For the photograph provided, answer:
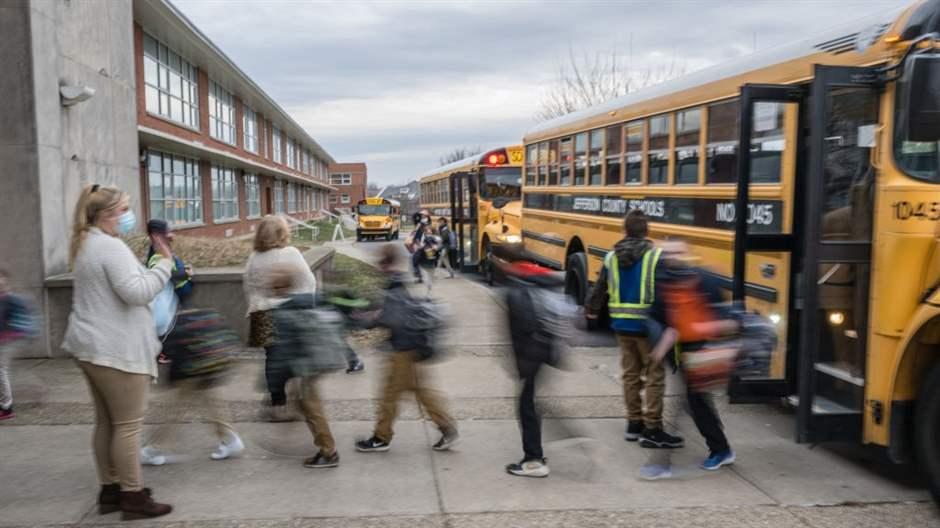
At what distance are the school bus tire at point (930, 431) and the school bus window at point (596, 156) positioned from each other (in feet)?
18.7

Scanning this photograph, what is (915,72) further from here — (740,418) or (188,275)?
(188,275)

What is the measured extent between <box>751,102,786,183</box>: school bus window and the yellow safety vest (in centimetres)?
130

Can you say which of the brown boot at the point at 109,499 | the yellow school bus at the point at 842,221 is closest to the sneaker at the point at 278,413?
the brown boot at the point at 109,499

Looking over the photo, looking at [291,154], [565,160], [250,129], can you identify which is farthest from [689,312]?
[291,154]

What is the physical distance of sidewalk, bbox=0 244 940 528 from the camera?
435cm

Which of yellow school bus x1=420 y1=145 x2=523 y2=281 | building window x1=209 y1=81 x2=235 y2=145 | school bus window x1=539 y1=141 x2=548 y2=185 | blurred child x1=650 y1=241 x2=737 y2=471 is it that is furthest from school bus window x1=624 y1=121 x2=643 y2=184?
building window x1=209 y1=81 x2=235 y2=145

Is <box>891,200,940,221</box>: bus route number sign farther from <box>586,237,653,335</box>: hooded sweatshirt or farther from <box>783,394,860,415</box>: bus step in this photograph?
<box>586,237,653,335</box>: hooded sweatshirt

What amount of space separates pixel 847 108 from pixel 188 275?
18.7 feet

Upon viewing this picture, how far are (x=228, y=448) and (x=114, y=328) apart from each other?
161 cm

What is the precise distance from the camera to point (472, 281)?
17359mm

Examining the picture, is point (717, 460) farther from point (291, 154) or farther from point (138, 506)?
point (291, 154)

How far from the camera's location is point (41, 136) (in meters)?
8.18

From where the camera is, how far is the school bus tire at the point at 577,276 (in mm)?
10164

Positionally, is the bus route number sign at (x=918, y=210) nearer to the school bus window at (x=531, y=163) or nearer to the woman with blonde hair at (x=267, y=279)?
the woman with blonde hair at (x=267, y=279)
